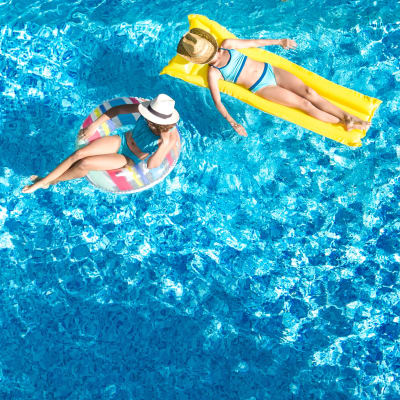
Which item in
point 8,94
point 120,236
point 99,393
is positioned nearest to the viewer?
point 99,393

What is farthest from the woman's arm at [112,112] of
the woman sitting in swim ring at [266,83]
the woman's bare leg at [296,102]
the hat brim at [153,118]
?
the woman's bare leg at [296,102]

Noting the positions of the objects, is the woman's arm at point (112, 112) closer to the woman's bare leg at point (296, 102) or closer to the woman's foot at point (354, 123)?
the woman's bare leg at point (296, 102)

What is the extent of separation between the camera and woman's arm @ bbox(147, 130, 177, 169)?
167 inches

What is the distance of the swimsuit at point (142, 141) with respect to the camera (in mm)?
4367

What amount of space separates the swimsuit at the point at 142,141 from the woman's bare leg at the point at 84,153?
0.31ft

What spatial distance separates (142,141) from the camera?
441cm

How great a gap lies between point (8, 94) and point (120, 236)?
2155 millimetres

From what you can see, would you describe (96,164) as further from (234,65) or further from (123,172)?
(234,65)

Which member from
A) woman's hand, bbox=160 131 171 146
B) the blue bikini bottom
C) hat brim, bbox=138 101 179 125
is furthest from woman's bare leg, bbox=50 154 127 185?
the blue bikini bottom

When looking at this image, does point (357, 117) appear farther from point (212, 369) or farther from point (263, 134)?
point (212, 369)

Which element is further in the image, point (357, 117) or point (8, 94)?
point (8, 94)

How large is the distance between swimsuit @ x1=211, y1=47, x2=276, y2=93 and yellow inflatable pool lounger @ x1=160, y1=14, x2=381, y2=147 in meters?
0.11

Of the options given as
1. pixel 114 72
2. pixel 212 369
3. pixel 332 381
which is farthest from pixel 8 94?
pixel 332 381

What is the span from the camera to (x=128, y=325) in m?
4.89
